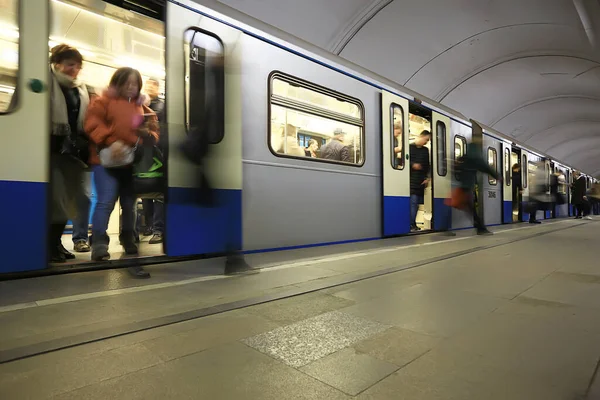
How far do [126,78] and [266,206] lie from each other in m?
1.90

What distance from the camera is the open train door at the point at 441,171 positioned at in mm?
6891

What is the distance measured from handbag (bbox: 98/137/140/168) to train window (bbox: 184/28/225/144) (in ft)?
1.99

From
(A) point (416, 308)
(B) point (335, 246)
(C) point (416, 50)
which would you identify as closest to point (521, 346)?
(A) point (416, 308)

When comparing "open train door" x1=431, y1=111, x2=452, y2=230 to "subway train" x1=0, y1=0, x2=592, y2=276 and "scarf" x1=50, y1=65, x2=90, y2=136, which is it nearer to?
"subway train" x1=0, y1=0, x2=592, y2=276

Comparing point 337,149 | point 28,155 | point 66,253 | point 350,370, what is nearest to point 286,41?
point 337,149

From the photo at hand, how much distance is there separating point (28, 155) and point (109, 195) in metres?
0.72

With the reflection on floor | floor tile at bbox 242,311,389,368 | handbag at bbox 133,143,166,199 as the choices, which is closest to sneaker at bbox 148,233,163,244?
the reflection on floor

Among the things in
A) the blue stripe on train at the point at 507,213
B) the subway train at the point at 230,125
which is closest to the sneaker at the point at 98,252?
the subway train at the point at 230,125

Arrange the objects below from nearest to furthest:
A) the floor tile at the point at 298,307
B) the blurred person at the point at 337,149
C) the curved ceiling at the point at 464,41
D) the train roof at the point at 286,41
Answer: the floor tile at the point at 298,307 → the train roof at the point at 286,41 → the blurred person at the point at 337,149 → the curved ceiling at the point at 464,41

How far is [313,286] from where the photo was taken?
106 inches

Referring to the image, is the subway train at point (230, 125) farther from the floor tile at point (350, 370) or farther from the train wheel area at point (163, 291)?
the floor tile at point (350, 370)

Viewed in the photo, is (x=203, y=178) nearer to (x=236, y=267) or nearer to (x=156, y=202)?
(x=236, y=267)

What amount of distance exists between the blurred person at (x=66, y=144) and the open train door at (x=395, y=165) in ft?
Answer: 13.7

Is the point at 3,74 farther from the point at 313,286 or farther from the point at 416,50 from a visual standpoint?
the point at 416,50
